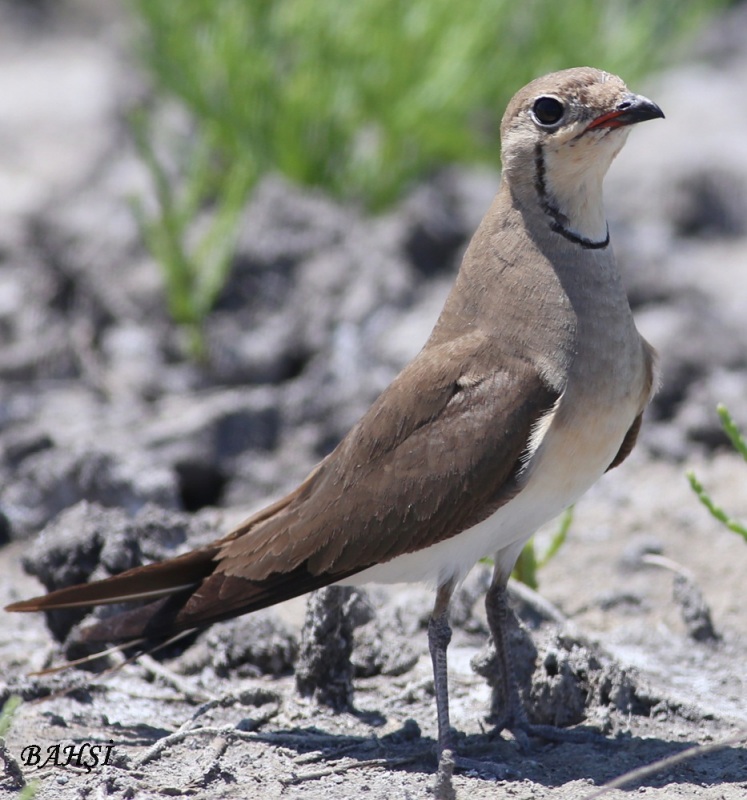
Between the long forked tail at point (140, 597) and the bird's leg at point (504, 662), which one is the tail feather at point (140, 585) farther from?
the bird's leg at point (504, 662)

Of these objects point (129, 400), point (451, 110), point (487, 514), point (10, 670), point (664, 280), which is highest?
point (451, 110)

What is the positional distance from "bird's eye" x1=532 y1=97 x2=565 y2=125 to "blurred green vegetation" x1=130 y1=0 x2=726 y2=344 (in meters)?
3.05

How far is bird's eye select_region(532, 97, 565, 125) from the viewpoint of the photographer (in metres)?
3.41

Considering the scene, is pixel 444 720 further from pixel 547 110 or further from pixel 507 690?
pixel 547 110

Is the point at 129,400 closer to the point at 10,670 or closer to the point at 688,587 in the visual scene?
the point at 10,670

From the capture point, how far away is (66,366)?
607 cm

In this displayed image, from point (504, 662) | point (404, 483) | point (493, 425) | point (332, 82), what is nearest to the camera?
point (493, 425)

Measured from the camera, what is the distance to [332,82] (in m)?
6.68

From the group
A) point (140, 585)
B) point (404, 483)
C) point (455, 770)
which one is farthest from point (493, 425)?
point (140, 585)

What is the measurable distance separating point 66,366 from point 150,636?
276cm

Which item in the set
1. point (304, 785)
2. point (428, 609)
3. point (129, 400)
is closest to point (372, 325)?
point (129, 400)

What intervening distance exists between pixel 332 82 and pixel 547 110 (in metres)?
3.44

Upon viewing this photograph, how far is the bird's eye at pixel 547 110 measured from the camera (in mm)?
3412

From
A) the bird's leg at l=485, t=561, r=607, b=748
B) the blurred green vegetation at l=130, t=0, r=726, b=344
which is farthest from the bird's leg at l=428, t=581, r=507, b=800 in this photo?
the blurred green vegetation at l=130, t=0, r=726, b=344
